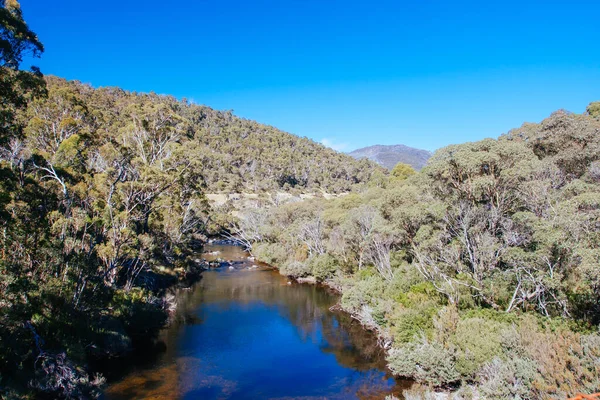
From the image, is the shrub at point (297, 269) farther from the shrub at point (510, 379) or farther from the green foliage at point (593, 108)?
the green foliage at point (593, 108)

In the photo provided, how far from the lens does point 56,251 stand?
17.4 m

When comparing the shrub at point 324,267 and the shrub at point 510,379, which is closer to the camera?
the shrub at point 510,379

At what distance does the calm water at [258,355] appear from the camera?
19.0 meters

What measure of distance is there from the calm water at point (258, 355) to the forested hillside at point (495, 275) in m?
2.21

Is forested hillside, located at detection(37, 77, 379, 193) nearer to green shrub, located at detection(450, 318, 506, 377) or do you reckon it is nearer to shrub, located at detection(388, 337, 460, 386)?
shrub, located at detection(388, 337, 460, 386)

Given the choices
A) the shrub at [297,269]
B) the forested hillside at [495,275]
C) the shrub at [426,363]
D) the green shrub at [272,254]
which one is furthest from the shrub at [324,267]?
the shrub at [426,363]

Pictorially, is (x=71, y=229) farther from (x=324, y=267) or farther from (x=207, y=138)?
(x=207, y=138)

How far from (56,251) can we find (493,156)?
23524mm

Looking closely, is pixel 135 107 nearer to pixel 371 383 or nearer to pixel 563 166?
pixel 371 383

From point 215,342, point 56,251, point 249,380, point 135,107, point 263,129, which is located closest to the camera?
point 56,251

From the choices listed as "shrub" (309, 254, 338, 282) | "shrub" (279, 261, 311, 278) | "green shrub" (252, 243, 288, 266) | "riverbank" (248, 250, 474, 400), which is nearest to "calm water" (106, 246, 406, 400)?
"riverbank" (248, 250, 474, 400)

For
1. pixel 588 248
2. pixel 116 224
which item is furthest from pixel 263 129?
pixel 588 248

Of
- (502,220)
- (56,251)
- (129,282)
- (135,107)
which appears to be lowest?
(129,282)

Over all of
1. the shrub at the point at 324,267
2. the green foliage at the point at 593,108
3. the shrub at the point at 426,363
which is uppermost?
the green foliage at the point at 593,108
